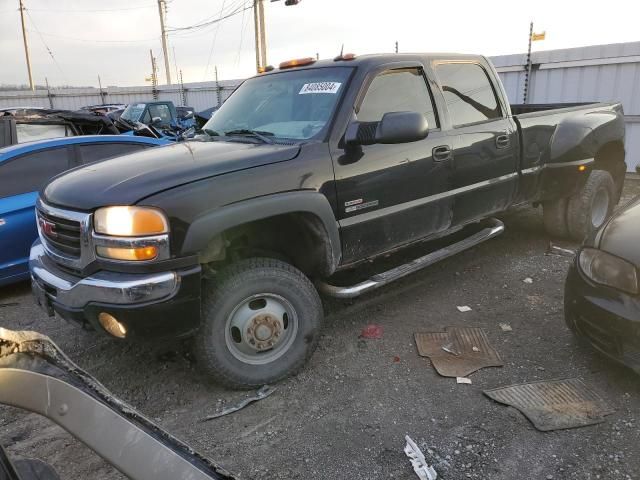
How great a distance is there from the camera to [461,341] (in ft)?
12.0

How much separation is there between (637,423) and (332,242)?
196cm

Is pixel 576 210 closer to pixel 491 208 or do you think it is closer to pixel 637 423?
pixel 491 208

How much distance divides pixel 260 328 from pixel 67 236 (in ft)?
4.08

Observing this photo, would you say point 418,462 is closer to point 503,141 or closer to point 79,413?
point 79,413

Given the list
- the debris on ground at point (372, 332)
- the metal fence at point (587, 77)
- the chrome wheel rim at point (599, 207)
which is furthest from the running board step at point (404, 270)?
the metal fence at point (587, 77)

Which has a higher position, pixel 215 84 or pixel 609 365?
pixel 215 84

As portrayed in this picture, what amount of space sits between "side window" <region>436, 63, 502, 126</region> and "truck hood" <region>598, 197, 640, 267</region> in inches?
56.7

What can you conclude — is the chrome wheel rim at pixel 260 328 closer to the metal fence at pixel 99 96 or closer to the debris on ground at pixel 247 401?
the debris on ground at pixel 247 401

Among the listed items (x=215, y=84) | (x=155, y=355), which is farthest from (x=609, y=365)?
(x=215, y=84)

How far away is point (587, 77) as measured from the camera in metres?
9.28

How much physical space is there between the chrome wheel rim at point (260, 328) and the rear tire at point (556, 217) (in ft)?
11.9

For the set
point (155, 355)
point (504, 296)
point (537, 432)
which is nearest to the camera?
point (537, 432)

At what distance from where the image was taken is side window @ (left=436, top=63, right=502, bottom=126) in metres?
4.13

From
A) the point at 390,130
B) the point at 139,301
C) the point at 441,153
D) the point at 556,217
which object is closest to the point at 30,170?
the point at 139,301
